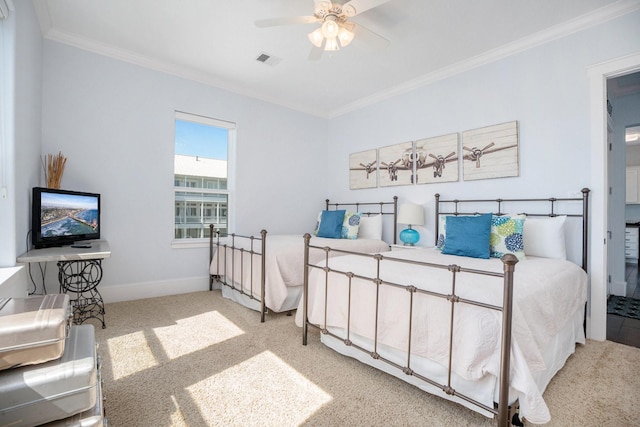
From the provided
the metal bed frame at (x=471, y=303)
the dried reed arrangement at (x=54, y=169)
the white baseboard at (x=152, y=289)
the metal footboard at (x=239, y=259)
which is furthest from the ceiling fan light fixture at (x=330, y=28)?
the white baseboard at (x=152, y=289)

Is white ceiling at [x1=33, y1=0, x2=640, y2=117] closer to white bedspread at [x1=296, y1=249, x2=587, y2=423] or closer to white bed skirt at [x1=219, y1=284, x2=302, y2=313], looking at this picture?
white bedspread at [x1=296, y1=249, x2=587, y2=423]

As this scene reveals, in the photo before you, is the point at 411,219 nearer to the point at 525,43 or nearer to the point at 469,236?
the point at 469,236

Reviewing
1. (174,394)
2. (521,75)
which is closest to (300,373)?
(174,394)

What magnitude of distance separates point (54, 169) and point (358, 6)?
2.96 metres

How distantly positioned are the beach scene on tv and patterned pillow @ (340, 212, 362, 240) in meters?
2.66

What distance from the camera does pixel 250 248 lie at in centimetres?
313

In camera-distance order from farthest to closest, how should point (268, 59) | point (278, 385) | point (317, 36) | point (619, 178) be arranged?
point (619, 178), point (268, 59), point (317, 36), point (278, 385)

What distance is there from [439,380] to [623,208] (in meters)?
3.79

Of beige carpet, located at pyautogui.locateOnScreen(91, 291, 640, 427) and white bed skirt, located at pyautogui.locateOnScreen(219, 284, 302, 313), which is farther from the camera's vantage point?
white bed skirt, located at pyautogui.locateOnScreen(219, 284, 302, 313)

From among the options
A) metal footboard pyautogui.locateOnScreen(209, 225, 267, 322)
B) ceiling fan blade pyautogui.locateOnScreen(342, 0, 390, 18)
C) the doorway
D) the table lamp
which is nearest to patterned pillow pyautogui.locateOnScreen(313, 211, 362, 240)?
the table lamp

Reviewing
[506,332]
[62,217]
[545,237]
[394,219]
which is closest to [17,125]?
[62,217]

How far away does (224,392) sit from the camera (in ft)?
5.47

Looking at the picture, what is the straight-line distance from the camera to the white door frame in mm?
2426

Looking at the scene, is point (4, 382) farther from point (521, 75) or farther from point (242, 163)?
point (521, 75)
